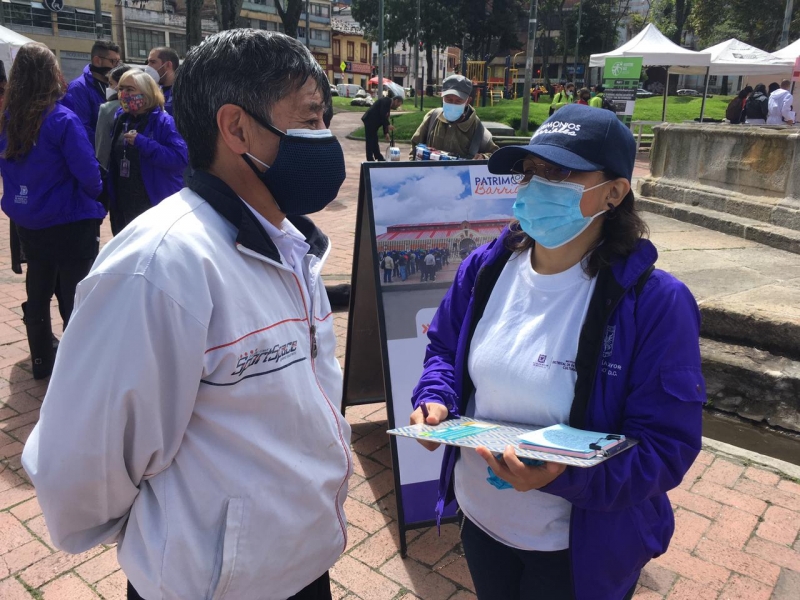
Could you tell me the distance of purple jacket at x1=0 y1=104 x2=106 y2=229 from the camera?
3.96 metres

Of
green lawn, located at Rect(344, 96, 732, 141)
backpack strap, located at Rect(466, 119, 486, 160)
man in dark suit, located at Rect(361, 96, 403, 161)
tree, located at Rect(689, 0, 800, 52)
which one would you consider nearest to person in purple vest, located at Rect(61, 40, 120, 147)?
backpack strap, located at Rect(466, 119, 486, 160)

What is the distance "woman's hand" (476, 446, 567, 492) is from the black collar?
66 cm

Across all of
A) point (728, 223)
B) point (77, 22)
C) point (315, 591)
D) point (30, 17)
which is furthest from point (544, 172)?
point (77, 22)

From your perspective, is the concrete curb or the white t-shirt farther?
the concrete curb

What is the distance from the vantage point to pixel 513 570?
180 cm

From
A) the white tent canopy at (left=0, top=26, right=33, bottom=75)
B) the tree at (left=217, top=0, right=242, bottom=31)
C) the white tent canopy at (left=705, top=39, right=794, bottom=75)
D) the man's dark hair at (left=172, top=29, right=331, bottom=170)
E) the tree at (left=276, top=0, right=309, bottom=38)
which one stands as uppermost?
the tree at (left=276, top=0, right=309, bottom=38)

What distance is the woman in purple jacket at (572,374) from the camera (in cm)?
150

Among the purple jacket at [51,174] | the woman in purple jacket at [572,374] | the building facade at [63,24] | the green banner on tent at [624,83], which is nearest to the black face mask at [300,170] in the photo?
the woman in purple jacket at [572,374]

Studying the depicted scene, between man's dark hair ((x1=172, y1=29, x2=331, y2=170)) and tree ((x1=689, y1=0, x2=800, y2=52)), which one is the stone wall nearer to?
man's dark hair ((x1=172, y1=29, x2=331, y2=170))

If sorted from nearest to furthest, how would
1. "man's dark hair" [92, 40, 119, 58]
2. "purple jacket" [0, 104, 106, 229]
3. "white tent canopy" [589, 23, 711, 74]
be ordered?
"purple jacket" [0, 104, 106, 229], "man's dark hair" [92, 40, 119, 58], "white tent canopy" [589, 23, 711, 74]

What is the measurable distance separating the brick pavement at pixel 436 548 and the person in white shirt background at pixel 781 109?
13.7 metres

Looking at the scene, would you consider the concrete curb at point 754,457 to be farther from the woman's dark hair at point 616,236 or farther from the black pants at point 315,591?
the black pants at point 315,591

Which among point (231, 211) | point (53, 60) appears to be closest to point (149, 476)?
point (231, 211)

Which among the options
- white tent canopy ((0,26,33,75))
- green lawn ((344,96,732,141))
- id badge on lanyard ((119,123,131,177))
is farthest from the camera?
green lawn ((344,96,732,141))
